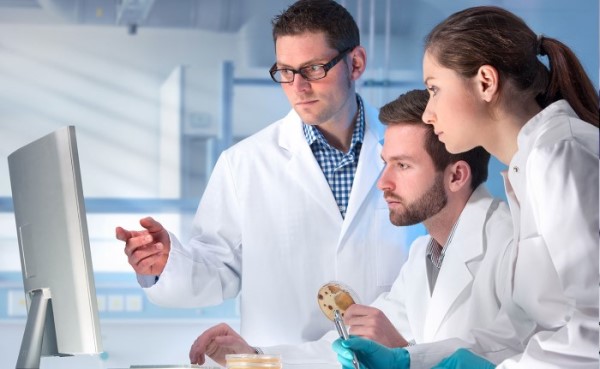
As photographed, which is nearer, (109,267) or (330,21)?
(330,21)

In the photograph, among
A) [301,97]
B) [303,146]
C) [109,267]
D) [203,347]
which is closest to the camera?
[203,347]

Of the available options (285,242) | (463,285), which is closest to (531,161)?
(463,285)

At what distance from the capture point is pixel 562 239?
4.33ft

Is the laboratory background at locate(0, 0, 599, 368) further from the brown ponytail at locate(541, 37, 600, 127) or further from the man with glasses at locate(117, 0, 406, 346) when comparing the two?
the brown ponytail at locate(541, 37, 600, 127)

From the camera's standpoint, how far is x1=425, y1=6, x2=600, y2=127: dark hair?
1.57m

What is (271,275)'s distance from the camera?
7.83ft

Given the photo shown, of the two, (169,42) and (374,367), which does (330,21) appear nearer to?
(374,367)

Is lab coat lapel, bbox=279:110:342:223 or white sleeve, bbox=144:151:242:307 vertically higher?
lab coat lapel, bbox=279:110:342:223

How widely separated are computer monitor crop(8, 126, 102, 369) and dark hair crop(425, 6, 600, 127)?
72 cm

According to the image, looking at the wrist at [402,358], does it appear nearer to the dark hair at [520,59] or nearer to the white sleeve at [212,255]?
the dark hair at [520,59]

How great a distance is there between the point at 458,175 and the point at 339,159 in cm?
53

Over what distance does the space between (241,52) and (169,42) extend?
12.6 inches

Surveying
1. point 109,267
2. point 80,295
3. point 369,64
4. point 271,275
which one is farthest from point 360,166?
point 109,267

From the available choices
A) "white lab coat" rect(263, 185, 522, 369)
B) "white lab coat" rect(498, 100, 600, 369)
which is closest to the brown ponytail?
"white lab coat" rect(498, 100, 600, 369)
